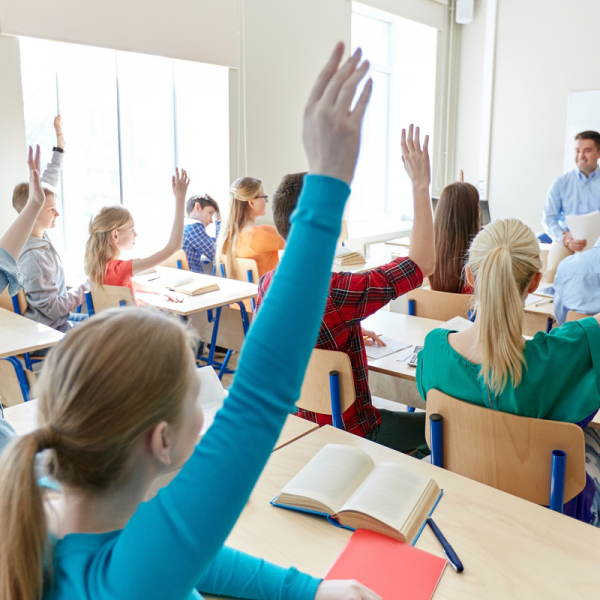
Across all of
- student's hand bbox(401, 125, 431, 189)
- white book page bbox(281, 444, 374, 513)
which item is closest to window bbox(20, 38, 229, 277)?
student's hand bbox(401, 125, 431, 189)

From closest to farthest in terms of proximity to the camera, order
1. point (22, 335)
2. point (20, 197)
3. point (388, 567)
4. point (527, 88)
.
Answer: point (388, 567) → point (22, 335) → point (20, 197) → point (527, 88)

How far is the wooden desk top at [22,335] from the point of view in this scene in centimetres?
240

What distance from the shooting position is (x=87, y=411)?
56 cm

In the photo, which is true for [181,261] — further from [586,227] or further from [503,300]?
[503,300]

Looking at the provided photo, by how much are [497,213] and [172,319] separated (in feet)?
22.8

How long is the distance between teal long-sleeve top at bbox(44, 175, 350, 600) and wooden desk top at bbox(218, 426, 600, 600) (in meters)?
0.57

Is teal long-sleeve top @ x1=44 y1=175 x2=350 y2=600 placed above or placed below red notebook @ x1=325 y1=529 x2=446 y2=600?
above

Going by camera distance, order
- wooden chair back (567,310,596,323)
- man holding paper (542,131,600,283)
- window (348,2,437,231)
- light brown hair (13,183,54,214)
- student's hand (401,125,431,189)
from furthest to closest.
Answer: window (348,2,437,231)
man holding paper (542,131,600,283)
light brown hair (13,183,54,214)
wooden chair back (567,310,596,323)
student's hand (401,125,431,189)

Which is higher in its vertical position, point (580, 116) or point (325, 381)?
point (580, 116)

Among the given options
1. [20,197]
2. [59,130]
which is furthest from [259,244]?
[20,197]

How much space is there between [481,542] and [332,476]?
31 centimetres

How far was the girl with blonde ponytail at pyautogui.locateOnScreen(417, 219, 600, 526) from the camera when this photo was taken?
1.47 metres

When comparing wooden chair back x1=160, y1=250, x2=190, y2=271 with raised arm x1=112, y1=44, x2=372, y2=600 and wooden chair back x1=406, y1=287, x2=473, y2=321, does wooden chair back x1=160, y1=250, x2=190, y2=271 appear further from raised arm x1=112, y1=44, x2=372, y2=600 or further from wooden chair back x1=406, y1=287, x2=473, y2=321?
raised arm x1=112, y1=44, x2=372, y2=600

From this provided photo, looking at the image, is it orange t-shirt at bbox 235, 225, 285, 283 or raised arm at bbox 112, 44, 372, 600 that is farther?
orange t-shirt at bbox 235, 225, 285, 283
